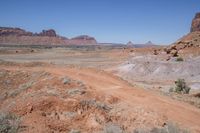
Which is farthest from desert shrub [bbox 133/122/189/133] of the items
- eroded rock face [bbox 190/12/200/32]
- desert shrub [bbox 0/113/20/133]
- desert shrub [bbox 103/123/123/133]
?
eroded rock face [bbox 190/12/200/32]

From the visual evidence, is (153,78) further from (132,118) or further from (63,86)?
(132,118)

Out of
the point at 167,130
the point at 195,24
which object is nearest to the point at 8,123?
the point at 167,130

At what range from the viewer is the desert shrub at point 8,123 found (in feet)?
26.0

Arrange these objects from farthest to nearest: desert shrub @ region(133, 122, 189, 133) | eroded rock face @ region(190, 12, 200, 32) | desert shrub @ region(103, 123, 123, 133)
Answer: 1. eroded rock face @ region(190, 12, 200, 32)
2. desert shrub @ region(133, 122, 189, 133)
3. desert shrub @ region(103, 123, 123, 133)

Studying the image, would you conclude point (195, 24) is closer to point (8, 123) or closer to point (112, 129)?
point (112, 129)

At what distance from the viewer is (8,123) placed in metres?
8.30

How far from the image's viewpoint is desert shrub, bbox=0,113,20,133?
791 centimetres

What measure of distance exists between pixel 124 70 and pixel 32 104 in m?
30.5

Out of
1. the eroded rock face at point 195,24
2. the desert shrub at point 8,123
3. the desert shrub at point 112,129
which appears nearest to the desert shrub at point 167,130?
the desert shrub at point 112,129

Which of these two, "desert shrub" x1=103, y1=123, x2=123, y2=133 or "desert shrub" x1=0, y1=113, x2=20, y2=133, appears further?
"desert shrub" x1=103, y1=123, x2=123, y2=133

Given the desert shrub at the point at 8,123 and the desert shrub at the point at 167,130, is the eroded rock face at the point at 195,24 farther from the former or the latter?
the desert shrub at the point at 8,123

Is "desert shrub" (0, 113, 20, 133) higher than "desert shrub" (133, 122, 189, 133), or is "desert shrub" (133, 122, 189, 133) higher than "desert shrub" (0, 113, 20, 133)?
"desert shrub" (0, 113, 20, 133)

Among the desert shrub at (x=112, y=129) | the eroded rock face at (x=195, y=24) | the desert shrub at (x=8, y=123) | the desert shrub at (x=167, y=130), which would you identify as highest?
the eroded rock face at (x=195, y=24)

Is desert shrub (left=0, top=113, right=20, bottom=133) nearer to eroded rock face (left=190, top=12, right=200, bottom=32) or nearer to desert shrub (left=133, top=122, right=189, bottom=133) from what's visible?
desert shrub (left=133, top=122, right=189, bottom=133)
